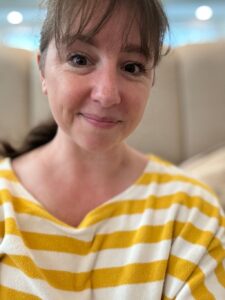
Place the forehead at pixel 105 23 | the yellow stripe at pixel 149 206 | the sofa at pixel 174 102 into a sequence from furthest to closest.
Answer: the sofa at pixel 174 102 → the yellow stripe at pixel 149 206 → the forehead at pixel 105 23

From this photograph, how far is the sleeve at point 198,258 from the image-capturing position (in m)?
0.67

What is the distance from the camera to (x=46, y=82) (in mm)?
715

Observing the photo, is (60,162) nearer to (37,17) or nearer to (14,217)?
(14,217)

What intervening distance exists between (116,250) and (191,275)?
14cm

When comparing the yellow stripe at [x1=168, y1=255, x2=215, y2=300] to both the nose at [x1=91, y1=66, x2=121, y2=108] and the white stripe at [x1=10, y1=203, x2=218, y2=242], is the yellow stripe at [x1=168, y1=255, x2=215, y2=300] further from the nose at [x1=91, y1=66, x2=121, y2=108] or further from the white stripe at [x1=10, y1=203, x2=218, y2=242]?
the nose at [x1=91, y1=66, x2=121, y2=108]

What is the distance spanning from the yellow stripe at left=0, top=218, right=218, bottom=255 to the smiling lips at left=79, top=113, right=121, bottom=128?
21 centimetres

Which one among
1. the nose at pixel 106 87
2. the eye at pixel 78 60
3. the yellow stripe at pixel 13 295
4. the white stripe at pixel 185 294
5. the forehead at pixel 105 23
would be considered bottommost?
the white stripe at pixel 185 294

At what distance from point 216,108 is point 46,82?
838 millimetres

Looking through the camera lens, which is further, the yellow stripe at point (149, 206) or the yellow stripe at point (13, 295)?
the yellow stripe at point (149, 206)

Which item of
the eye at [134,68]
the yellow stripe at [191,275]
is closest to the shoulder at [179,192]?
the yellow stripe at [191,275]

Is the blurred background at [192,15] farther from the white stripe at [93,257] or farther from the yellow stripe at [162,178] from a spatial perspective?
the white stripe at [93,257]

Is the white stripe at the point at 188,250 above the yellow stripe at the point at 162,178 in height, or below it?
below

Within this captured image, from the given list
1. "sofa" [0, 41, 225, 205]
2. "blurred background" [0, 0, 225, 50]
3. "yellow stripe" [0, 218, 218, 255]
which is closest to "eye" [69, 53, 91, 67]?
"yellow stripe" [0, 218, 218, 255]

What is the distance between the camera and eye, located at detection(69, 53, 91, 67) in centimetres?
66
